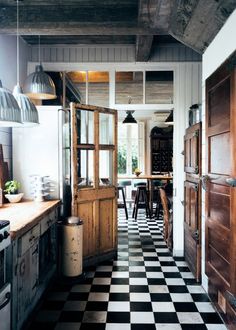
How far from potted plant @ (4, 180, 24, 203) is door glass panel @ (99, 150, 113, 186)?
124 cm

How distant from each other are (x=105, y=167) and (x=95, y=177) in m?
0.34

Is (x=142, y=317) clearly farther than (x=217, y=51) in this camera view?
No

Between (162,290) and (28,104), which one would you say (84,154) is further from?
(162,290)

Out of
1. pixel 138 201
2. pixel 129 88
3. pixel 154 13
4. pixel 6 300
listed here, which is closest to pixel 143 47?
pixel 129 88

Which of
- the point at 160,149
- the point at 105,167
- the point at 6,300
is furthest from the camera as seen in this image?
the point at 160,149

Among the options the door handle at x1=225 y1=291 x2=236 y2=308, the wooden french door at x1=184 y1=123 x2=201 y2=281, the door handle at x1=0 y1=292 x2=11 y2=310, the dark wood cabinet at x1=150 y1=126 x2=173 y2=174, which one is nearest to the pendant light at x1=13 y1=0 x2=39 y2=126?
the door handle at x1=0 y1=292 x2=11 y2=310

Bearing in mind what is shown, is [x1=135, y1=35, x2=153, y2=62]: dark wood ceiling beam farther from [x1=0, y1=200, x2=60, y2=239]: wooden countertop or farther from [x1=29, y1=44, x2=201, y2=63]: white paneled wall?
[x1=0, y1=200, x2=60, y2=239]: wooden countertop

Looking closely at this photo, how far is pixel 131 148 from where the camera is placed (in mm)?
12680

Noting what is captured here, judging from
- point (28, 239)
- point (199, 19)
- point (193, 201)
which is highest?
point (199, 19)

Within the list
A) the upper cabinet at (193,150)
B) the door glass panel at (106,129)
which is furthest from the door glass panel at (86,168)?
the upper cabinet at (193,150)

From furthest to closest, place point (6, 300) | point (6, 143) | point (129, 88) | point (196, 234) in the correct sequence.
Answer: point (129, 88)
point (6, 143)
point (196, 234)
point (6, 300)

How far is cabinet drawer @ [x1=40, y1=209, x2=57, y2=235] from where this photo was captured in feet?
11.4

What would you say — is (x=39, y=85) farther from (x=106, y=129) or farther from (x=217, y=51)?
(x=217, y=51)

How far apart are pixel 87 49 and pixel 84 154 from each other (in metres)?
1.86
